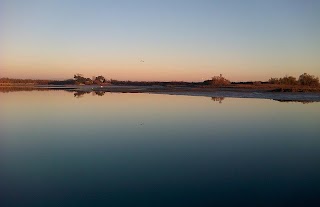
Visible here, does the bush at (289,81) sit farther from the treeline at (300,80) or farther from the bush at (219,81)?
the bush at (219,81)

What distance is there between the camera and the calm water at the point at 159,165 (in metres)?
5.71

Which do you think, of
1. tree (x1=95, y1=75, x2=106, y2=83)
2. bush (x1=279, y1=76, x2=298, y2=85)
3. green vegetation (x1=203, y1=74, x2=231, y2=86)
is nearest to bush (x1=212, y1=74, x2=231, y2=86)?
green vegetation (x1=203, y1=74, x2=231, y2=86)

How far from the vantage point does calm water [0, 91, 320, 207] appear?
18.7 feet

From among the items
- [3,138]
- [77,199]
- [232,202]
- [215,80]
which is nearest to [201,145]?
[232,202]

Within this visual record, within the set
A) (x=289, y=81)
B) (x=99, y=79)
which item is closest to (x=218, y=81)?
(x=289, y=81)

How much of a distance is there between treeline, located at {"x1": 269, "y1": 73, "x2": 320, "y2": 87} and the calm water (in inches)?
1980

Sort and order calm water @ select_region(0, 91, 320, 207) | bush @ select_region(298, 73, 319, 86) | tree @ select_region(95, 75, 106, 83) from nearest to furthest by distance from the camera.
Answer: calm water @ select_region(0, 91, 320, 207), bush @ select_region(298, 73, 319, 86), tree @ select_region(95, 75, 106, 83)

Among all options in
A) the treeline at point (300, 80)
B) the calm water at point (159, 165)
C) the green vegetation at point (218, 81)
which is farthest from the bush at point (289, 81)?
the calm water at point (159, 165)

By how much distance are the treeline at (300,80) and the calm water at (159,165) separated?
5028 cm

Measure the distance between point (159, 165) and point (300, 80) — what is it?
6036cm

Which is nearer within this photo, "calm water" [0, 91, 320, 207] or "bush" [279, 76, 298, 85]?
"calm water" [0, 91, 320, 207]

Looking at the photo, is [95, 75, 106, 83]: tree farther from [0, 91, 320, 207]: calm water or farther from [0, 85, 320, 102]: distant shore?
[0, 91, 320, 207]: calm water

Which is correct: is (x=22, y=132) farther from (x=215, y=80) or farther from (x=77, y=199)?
(x=215, y=80)

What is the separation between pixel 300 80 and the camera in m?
61.5
